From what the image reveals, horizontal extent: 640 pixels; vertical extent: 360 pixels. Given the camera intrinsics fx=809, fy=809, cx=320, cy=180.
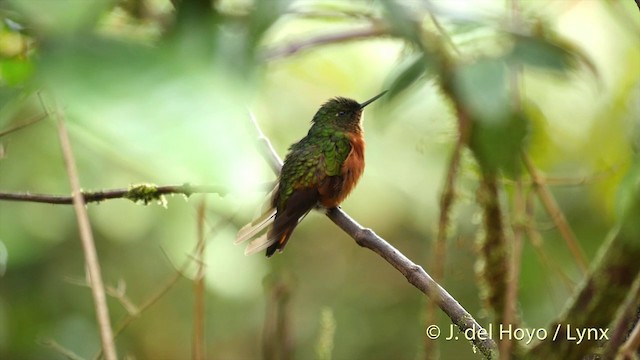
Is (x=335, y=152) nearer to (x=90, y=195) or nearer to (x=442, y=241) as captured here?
(x=442, y=241)

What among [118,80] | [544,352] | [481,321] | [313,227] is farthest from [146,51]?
[313,227]

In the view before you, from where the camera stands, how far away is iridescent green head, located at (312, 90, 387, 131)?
307 cm

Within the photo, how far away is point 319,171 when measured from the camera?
Result: 274 cm

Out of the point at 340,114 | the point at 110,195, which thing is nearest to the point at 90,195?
the point at 110,195

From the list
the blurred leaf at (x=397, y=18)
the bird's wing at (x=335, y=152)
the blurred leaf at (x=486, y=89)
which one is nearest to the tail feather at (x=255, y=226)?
the bird's wing at (x=335, y=152)

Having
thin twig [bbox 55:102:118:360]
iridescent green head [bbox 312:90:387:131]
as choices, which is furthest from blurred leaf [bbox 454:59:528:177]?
iridescent green head [bbox 312:90:387:131]

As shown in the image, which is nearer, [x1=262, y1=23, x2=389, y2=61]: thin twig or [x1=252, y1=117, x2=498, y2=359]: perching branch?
[x1=252, y1=117, x2=498, y2=359]: perching branch

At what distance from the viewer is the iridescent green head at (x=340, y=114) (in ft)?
10.1

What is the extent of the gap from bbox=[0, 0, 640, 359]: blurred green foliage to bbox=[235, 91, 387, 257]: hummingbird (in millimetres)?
107

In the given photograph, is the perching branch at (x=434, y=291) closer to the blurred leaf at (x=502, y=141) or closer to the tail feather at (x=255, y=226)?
the blurred leaf at (x=502, y=141)

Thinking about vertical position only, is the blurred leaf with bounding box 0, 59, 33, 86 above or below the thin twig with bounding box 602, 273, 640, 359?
above

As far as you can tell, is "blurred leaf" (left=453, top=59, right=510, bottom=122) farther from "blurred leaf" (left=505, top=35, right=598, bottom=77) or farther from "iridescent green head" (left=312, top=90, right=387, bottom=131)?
"iridescent green head" (left=312, top=90, right=387, bottom=131)

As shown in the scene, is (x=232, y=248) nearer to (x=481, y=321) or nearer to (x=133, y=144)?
(x=481, y=321)

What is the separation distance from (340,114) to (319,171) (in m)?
0.43
